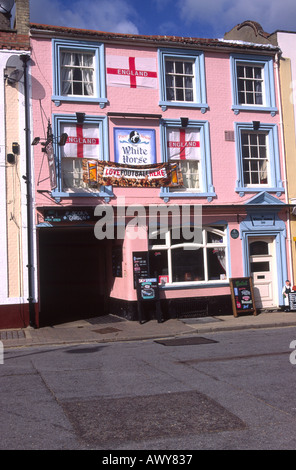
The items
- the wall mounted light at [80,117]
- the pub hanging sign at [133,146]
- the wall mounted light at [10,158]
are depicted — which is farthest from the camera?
the pub hanging sign at [133,146]

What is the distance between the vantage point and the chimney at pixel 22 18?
1534cm

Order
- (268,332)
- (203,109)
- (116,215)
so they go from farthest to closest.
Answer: (203,109) < (116,215) < (268,332)

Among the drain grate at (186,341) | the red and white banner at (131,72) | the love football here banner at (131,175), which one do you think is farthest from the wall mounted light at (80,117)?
the drain grate at (186,341)

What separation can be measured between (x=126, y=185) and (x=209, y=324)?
5108mm

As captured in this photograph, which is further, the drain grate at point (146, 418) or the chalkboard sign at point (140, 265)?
the chalkboard sign at point (140, 265)

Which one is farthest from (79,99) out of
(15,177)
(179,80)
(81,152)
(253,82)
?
(253,82)

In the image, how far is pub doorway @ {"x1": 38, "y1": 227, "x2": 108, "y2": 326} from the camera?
19.4 meters

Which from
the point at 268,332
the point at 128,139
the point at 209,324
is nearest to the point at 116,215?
the point at 128,139

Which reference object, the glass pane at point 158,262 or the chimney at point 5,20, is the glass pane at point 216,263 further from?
the chimney at point 5,20

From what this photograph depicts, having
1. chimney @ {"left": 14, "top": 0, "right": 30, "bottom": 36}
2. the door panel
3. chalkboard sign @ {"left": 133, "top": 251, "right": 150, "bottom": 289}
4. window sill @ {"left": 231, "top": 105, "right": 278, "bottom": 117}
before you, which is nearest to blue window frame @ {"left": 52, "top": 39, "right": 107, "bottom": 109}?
chimney @ {"left": 14, "top": 0, "right": 30, "bottom": 36}

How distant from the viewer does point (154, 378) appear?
27.1 ft

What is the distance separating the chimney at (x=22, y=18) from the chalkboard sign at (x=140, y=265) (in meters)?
7.76
